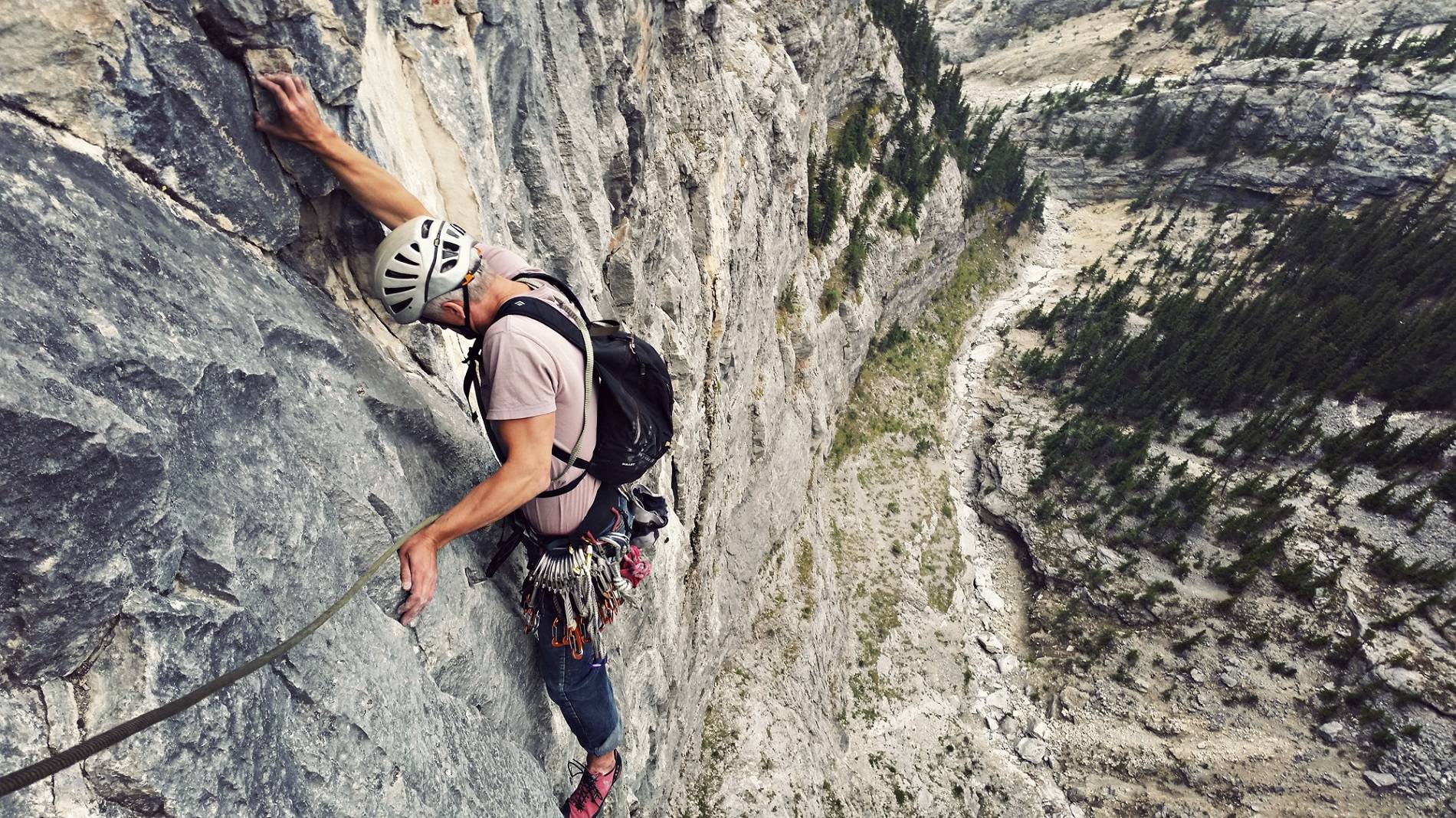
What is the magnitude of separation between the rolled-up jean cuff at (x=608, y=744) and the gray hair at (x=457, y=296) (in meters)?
4.95

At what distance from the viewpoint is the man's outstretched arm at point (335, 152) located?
12.2 ft

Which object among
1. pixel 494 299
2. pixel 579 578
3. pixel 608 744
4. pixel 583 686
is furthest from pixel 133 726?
pixel 608 744

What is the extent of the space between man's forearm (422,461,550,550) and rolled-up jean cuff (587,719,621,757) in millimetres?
3882

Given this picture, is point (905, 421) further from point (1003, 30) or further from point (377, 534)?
point (1003, 30)

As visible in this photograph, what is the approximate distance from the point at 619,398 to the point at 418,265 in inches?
61.4

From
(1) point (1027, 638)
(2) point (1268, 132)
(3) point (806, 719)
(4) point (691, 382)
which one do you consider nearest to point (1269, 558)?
(1) point (1027, 638)

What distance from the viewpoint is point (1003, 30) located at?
380 ft

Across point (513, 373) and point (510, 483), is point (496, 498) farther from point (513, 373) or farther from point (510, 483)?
point (513, 373)

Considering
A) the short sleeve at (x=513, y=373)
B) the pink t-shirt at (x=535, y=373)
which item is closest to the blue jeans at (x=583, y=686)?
the pink t-shirt at (x=535, y=373)

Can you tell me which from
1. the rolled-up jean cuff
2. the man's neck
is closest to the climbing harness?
the rolled-up jean cuff

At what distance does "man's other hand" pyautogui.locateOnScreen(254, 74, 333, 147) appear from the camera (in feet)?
12.0

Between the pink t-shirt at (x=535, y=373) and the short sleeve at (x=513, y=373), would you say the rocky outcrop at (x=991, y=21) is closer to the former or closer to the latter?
the pink t-shirt at (x=535, y=373)

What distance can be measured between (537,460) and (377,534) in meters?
1.27

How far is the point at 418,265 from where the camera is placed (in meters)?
3.78
